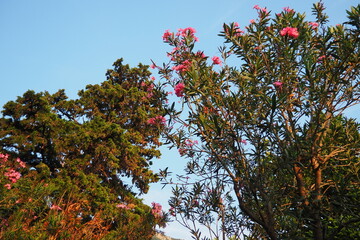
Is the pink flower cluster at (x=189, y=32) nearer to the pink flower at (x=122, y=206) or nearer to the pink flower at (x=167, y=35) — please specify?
the pink flower at (x=167, y=35)

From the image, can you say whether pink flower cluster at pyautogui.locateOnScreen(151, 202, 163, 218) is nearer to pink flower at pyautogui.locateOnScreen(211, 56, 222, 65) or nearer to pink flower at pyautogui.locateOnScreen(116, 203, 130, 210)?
pink flower at pyautogui.locateOnScreen(116, 203, 130, 210)

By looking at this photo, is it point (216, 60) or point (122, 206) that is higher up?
point (122, 206)

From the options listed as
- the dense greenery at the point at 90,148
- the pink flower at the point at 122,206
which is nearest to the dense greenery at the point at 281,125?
the dense greenery at the point at 90,148

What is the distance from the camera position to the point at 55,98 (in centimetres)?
2003

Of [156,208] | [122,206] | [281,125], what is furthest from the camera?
[156,208]

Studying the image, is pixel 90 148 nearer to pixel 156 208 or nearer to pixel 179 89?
pixel 156 208

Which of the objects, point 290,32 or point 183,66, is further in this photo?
point 183,66

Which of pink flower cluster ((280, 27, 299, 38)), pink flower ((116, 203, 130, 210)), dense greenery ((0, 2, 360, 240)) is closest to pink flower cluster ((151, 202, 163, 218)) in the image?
pink flower ((116, 203, 130, 210))

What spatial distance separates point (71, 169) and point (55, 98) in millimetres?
5816

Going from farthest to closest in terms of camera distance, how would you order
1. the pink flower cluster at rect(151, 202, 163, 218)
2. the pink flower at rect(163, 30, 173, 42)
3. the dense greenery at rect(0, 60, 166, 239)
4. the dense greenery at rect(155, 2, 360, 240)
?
the pink flower cluster at rect(151, 202, 163, 218), the dense greenery at rect(0, 60, 166, 239), the pink flower at rect(163, 30, 173, 42), the dense greenery at rect(155, 2, 360, 240)

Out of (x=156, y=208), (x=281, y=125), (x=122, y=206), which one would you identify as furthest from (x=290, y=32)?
(x=156, y=208)

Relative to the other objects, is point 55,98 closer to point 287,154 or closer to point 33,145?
point 33,145

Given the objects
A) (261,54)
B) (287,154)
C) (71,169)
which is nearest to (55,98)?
(71,169)

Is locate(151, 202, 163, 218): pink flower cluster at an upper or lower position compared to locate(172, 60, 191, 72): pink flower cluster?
upper
